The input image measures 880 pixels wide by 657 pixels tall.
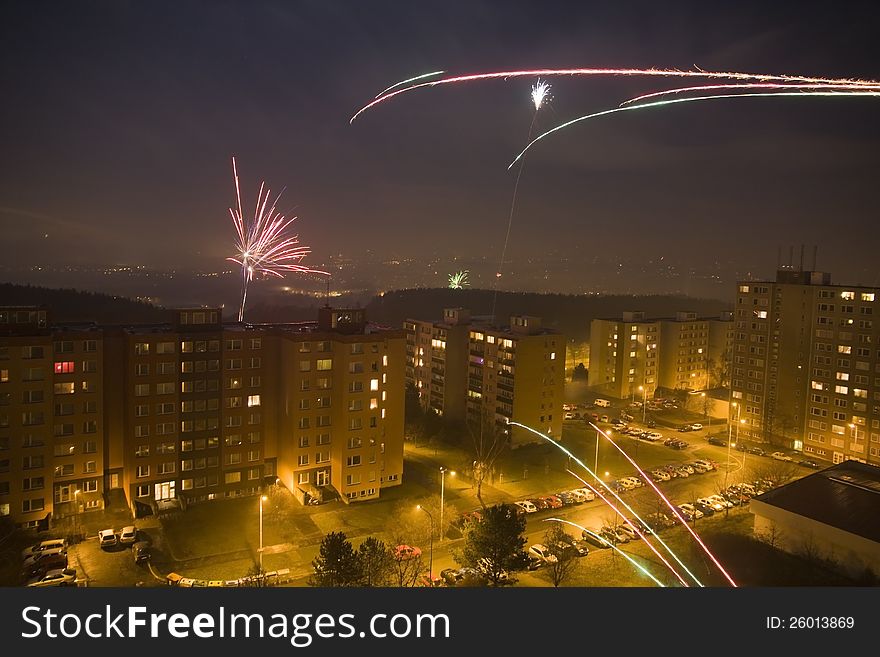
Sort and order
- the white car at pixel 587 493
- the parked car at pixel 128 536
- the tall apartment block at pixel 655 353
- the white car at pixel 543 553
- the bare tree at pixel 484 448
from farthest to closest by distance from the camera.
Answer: the tall apartment block at pixel 655 353
the bare tree at pixel 484 448
the white car at pixel 587 493
the parked car at pixel 128 536
the white car at pixel 543 553

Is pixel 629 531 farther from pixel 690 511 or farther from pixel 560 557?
pixel 560 557

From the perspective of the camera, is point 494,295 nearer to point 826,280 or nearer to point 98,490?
point 826,280

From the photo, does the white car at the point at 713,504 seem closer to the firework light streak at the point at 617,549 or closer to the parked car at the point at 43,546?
the firework light streak at the point at 617,549

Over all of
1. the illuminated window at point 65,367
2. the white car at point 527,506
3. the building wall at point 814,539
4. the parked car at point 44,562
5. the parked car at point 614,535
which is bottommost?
the white car at point 527,506

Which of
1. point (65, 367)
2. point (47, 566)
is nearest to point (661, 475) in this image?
point (47, 566)

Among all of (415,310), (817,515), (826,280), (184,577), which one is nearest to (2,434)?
(184,577)

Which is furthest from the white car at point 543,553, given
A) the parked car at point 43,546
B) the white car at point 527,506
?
the parked car at point 43,546
